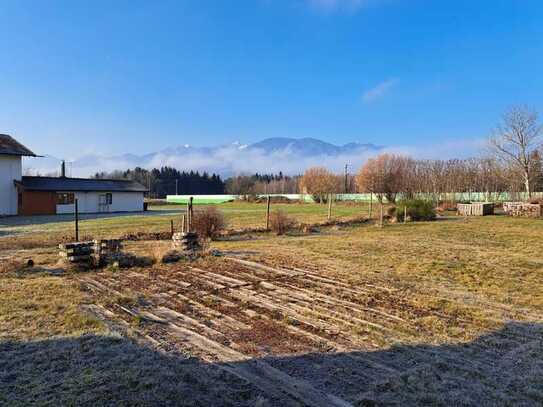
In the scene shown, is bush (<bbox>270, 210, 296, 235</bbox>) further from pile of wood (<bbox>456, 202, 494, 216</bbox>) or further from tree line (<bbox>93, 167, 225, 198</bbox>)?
tree line (<bbox>93, 167, 225, 198</bbox>)

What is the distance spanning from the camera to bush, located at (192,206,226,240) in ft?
51.1

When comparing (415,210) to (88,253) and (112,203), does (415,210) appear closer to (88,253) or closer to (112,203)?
(88,253)

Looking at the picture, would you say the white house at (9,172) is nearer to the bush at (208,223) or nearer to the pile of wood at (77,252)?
the bush at (208,223)

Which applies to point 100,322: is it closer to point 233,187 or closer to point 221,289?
point 221,289

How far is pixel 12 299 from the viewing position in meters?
6.51

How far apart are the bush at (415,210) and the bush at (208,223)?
543 inches

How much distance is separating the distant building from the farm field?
27.0 metres

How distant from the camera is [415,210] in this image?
84.0 feet

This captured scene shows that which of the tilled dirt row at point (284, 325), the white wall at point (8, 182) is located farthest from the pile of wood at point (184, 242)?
the white wall at point (8, 182)

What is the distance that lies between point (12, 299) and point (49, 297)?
536 mm

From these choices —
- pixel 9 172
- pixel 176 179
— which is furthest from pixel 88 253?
pixel 176 179

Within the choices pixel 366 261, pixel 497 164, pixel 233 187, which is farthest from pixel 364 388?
pixel 233 187

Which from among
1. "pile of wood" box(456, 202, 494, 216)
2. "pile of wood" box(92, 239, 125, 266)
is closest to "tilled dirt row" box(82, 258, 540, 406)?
"pile of wood" box(92, 239, 125, 266)

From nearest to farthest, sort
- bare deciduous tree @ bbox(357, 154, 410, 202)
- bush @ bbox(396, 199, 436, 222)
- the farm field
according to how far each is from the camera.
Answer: the farm field
bush @ bbox(396, 199, 436, 222)
bare deciduous tree @ bbox(357, 154, 410, 202)
